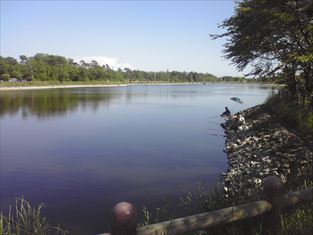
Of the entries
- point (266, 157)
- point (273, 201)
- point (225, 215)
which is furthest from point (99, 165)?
point (225, 215)

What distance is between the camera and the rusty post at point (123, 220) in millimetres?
4023

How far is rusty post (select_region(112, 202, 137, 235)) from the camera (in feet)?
13.2

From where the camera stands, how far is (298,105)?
2292cm

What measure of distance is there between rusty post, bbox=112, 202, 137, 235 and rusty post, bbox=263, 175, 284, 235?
2033 mm

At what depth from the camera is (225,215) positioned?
4746 millimetres

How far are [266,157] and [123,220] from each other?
523 inches

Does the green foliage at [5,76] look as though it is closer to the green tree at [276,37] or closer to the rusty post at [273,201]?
the green tree at [276,37]

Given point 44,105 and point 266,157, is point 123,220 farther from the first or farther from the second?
point 44,105

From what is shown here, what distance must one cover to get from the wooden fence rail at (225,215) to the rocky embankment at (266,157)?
5.29 m

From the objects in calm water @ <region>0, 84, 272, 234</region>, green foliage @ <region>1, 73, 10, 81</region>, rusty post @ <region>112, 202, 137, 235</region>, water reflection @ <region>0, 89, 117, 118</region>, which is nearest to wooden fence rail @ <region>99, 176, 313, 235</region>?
rusty post @ <region>112, 202, 137, 235</region>

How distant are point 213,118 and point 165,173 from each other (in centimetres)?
2615

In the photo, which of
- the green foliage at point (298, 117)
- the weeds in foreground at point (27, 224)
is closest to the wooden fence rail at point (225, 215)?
the weeds in foreground at point (27, 224)

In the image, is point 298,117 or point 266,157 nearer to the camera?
point 266,157

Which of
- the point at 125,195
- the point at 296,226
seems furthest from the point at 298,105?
the point at 296,226
